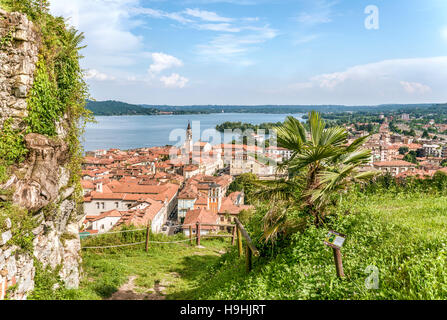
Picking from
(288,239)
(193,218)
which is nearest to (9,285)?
(288,239)

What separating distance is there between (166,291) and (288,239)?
312cm

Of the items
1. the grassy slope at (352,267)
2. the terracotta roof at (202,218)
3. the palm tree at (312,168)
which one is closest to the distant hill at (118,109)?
the terracotta roof at (202,218)

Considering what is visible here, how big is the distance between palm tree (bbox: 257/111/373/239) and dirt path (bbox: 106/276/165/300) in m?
3.12

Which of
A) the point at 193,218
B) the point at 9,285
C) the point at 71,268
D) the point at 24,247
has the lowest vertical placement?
the point at 193,218

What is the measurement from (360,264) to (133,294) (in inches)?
181

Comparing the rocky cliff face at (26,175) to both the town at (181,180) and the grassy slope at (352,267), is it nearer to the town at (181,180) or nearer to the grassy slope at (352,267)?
the grassy slope at (352,267)

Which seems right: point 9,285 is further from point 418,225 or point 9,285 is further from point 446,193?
point 446,193

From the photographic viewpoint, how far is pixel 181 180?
58875mm

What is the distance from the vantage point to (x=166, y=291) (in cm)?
648

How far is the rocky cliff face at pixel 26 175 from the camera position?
4633mm

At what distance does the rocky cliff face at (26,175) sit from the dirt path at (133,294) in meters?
1.05

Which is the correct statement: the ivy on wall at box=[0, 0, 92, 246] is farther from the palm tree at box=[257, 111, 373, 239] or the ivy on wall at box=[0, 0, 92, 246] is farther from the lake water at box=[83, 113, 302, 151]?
the lake water at box=[83, 113, 302, 151]

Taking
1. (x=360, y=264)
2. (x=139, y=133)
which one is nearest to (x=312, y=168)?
(x=360, y=264)
